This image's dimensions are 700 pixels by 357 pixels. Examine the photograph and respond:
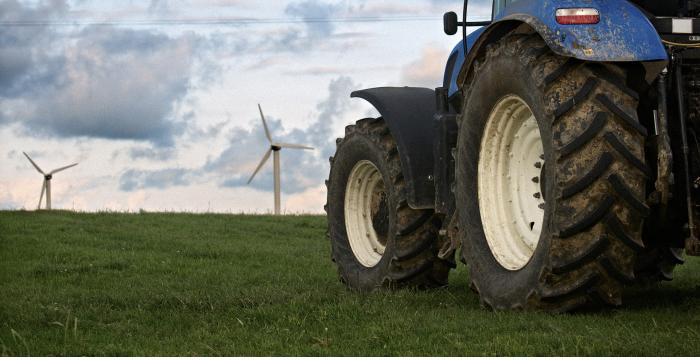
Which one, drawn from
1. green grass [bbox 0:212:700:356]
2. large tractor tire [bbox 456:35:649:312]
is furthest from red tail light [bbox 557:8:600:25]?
green grass [bbox 0:212:700:356]

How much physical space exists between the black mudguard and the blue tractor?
25 millimetres

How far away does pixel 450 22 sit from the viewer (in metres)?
8.12

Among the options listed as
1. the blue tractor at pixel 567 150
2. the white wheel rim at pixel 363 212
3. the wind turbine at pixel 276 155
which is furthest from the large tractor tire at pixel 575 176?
the wind turbine at pixel 276 155

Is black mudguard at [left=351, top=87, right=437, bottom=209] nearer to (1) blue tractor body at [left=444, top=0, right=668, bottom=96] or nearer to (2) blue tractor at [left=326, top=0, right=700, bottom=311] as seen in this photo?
(2) blue tractor at [left=326, top=0, right=700, bottom=311]

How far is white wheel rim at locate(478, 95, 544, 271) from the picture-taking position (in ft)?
23.3

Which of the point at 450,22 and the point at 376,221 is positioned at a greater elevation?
the point at 450,22

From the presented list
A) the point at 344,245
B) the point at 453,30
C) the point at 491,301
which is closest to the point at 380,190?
the point at 344,245

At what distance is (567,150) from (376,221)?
4.03m

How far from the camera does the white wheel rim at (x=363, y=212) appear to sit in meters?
10.0

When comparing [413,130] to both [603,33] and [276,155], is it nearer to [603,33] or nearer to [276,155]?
[603,33]

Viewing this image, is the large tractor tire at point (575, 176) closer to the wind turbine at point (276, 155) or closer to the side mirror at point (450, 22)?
the side mirror at point (450, 22)

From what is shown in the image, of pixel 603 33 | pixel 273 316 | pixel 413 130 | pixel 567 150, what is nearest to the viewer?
pixel 567 150

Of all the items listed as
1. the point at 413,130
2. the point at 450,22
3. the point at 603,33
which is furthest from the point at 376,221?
the point at 603,33

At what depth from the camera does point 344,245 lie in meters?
10.2
